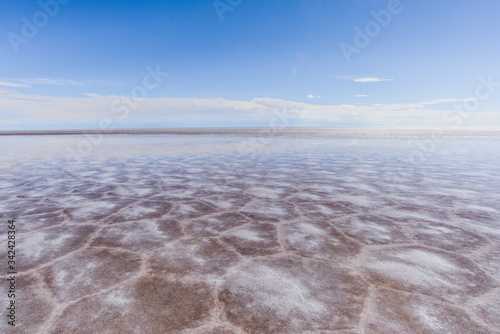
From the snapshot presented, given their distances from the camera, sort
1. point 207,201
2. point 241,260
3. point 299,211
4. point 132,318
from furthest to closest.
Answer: point 207,201 → point 299,211 → point 241,260 → point 132,318

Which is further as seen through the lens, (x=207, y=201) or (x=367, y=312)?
(x=207, y=201)

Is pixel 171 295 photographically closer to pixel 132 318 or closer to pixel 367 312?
pixel 132 318

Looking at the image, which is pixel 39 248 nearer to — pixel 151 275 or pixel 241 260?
pixel 151 275

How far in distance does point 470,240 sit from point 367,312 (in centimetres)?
181

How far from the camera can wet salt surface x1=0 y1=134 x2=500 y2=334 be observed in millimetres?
1664

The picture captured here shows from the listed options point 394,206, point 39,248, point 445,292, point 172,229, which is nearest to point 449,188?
point 394,206

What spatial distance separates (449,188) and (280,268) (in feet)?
14.5

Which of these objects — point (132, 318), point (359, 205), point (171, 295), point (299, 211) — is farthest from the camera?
point (359, 205)

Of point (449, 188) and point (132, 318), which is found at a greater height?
point (132, 318)

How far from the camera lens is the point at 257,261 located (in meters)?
2.34

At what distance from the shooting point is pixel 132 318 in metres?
1.66

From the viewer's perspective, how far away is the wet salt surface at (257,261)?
1.66 m

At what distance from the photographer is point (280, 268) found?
2229 millimetres

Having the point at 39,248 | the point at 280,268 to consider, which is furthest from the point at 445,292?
the point at 39,248
